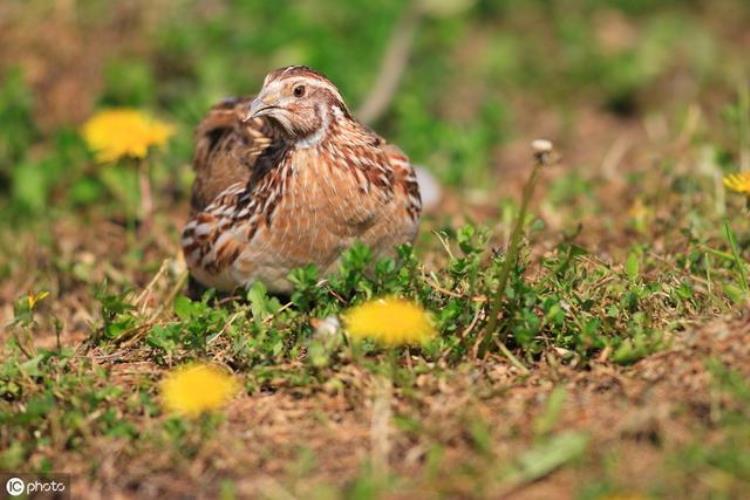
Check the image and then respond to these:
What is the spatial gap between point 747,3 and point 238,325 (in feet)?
22.1

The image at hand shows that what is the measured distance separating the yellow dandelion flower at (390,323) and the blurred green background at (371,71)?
319cm

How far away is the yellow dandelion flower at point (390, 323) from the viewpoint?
4.05 m

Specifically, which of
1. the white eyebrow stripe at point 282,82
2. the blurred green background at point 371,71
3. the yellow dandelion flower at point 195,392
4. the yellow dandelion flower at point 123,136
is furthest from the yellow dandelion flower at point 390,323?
the blurred green background at point 371,71

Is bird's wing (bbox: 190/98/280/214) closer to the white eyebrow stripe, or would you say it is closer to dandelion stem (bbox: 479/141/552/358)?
the white eyebrow stripe

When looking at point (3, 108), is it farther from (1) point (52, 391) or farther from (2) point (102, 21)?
(1) point (52, 391)

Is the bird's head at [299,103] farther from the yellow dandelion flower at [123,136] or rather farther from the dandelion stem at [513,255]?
the yellow dandelion flower at [123,136]

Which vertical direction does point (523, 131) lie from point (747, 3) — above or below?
below

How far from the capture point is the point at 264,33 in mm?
8891

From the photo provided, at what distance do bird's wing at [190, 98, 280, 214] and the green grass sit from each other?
0.46 meters

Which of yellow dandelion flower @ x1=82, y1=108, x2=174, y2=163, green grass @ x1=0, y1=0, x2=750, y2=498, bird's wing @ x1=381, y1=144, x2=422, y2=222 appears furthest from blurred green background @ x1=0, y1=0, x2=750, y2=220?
bird's wing @ x1=381, y1=144, x2=422, y2=222

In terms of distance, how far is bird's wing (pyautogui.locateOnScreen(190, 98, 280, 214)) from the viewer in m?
5.62

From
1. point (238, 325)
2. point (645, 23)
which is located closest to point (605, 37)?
point (645, 23)

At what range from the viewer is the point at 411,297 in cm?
460

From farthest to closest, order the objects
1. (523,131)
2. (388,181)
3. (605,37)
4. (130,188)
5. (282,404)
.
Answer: (605,37) → (523,131) → (130,188) → (388,181) → (282,404)
